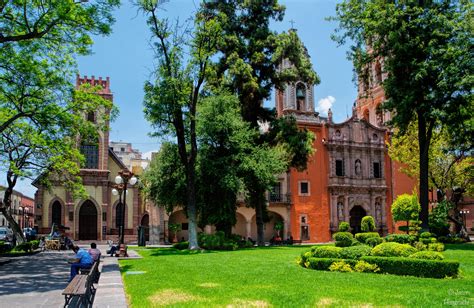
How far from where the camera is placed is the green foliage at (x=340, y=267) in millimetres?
12898

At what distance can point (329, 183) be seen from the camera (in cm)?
4278

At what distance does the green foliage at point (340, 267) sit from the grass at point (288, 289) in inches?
23.5

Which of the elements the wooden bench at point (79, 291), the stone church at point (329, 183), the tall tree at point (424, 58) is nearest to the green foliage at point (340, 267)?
the wooden bench at point (79, 291)

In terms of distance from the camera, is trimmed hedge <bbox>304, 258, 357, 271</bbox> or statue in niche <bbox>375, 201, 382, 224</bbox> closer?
trimmed hedge <bbox>304, 258, 357, 271</bbox>

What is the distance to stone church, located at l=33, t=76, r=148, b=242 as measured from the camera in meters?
40.5

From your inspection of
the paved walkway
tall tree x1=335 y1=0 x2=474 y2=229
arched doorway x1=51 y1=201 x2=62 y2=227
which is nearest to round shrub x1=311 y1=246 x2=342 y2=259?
the paved walkway

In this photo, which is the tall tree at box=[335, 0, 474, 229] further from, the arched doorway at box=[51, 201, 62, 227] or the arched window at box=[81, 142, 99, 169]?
the arched doorway at box=[51, 201, 62, 227]

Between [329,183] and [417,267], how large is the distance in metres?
31.3

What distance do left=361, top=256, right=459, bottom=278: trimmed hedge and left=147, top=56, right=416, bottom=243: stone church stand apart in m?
26.9

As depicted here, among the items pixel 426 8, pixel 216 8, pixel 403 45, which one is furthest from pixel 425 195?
pixel 216 8

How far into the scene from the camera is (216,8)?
2941cm

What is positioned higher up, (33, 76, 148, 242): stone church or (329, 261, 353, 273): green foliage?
(33, 76, 148, 242): stone church

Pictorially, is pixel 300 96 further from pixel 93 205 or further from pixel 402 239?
pixel 402 239

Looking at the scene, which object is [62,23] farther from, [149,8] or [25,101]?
[149,8]
